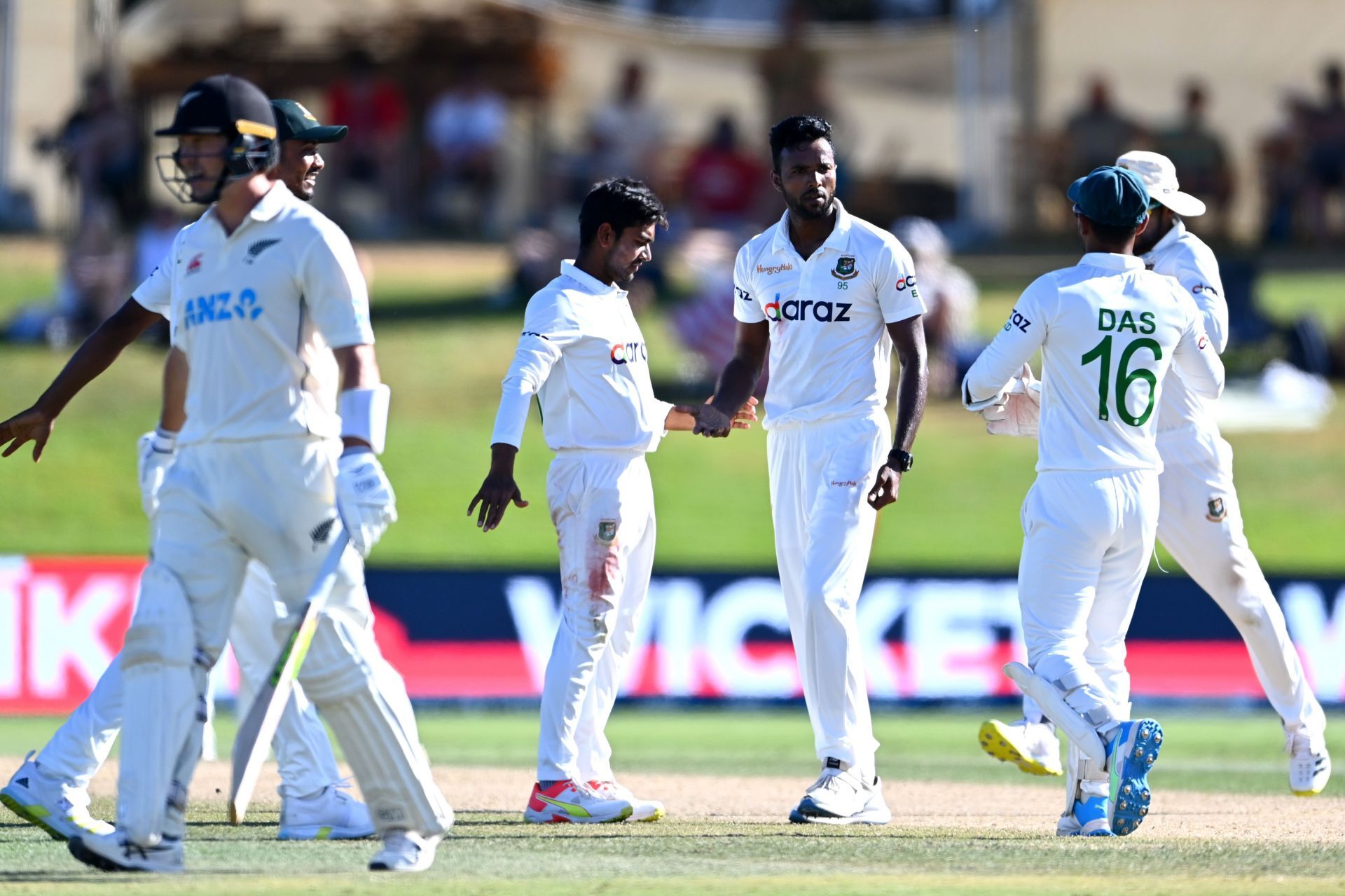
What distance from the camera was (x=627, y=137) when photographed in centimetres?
2091

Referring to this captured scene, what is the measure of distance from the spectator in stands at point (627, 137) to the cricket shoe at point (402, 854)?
15672 mm

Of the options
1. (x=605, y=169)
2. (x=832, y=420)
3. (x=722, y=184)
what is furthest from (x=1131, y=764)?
(x=605, y=169)

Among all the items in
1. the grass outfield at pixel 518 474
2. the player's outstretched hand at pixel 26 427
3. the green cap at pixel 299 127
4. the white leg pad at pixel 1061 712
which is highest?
the green cap at pixel 299 127

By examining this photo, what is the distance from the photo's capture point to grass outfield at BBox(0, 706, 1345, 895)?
5152 millimetres

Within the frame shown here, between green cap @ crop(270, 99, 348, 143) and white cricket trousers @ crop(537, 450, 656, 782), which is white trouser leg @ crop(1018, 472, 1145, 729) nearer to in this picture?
white cricket trousers @ crop(537, 450, 656, 782)

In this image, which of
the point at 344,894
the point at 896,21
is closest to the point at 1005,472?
the point at 896,21

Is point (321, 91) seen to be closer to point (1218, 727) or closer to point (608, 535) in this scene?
point (1218, 727)

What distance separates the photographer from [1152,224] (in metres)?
7.51

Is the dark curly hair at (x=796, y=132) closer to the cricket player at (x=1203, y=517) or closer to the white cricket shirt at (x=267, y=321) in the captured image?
the cricket player at (x=1203, y=517)

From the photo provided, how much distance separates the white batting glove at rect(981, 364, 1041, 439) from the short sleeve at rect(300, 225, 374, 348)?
2.49 m

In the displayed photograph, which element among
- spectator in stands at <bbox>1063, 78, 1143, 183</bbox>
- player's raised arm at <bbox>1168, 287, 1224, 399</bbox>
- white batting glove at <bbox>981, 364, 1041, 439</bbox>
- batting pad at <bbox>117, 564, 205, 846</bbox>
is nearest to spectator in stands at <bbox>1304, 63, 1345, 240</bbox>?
spectator in stands at <bbox>1063, 78, 1143, 183</bbox>

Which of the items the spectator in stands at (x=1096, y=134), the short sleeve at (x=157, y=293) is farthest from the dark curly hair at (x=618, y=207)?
the spectator in stands at (x=1096, y=134)

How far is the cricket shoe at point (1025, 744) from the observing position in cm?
688

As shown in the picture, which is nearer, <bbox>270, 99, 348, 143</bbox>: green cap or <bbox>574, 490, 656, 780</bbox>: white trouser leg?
<bbox>270, 99, 348, 143</bbox>: green cap
